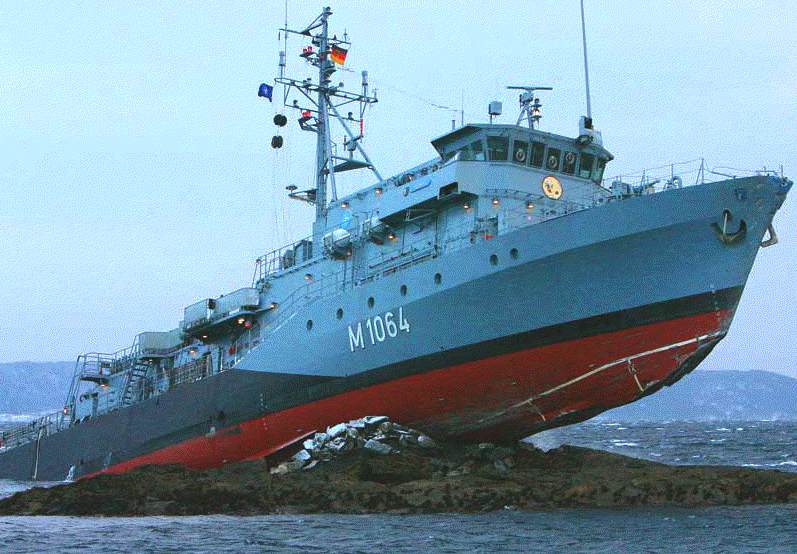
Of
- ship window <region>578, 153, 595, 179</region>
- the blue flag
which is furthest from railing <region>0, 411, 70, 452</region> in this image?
ship window <region>578, 153, 595, 179</region>

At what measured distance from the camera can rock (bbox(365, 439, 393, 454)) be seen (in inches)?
940

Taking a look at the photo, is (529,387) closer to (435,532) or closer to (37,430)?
(435,532)

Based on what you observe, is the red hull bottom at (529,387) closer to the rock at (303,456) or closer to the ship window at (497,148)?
the rock at (303,456)

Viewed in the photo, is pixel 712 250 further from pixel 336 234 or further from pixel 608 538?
pixel 336 234

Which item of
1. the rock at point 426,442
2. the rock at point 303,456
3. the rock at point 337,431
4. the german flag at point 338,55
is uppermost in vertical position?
the german flag at point 338,55

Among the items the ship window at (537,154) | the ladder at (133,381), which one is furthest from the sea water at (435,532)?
the ladder at (133,381)

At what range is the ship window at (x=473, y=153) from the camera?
83.1 feet

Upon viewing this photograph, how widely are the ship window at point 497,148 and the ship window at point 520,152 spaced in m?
0.21

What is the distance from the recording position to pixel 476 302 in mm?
22953

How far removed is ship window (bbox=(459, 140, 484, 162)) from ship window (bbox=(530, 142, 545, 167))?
1.36 meters

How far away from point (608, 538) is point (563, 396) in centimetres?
664

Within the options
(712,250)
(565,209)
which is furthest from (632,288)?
(565,209)

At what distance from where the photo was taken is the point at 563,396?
23.6 meters

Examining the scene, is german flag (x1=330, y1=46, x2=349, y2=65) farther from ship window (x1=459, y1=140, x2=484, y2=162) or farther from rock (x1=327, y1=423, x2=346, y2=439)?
rock (x1=327, y1=423, x2=346, y2=439)
